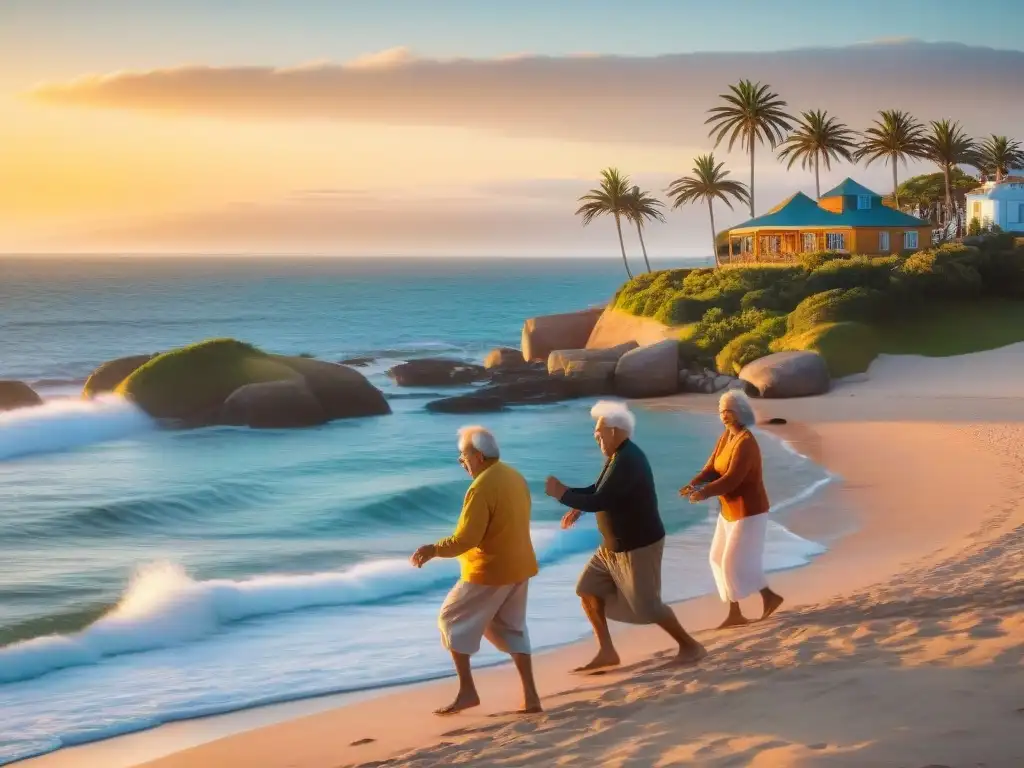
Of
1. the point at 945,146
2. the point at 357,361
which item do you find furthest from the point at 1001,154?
the point at 357,361

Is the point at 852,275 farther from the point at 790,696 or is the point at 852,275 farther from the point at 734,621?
the point at 790,696

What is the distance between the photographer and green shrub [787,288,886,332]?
135 feet

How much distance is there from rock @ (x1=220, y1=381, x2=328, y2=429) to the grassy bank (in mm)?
14484

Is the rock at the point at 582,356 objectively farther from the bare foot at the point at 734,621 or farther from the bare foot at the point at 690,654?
the bare foot at the point at 690,654

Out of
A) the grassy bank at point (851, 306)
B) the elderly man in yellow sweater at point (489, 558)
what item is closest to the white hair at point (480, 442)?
the elderly man in yellow sweater at point (489, 558)

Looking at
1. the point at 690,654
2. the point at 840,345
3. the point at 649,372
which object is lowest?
the point at 690,654

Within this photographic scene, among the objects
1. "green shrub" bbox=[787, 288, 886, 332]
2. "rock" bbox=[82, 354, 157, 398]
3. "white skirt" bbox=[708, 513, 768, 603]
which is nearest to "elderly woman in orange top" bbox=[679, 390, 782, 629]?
"white skirt" bbox=[708, 513, 768, 603]

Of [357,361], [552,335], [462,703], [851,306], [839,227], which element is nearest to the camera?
[462,703]

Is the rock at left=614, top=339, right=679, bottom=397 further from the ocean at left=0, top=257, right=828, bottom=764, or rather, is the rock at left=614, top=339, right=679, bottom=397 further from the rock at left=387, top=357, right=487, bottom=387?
the rock at left=387, top=357, right=487, bottom=387

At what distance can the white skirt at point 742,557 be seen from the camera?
8.98 meters

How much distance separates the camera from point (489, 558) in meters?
7.28

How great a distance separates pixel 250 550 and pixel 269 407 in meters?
14.7

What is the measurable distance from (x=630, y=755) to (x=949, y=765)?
1.55 meters

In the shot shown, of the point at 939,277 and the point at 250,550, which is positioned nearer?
the point at 250,550
